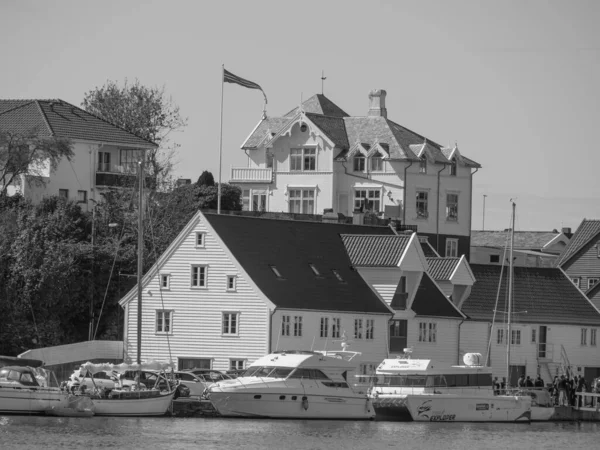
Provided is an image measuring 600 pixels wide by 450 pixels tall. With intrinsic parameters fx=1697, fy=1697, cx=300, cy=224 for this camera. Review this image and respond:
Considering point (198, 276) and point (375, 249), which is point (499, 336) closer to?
point (375, 249)

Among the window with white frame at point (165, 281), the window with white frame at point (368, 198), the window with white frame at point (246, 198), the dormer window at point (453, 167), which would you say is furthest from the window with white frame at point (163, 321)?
the dormer window at point (453, 167)

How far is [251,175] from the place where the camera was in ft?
384

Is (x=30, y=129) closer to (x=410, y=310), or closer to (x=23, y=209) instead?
(x=23, y=209)

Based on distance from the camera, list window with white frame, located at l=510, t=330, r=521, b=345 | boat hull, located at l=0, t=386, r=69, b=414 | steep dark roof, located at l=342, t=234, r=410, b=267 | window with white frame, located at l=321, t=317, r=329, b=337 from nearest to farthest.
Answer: boat hull, located at l=0, t=386, r=69, b=414
window with white frame, located at l=321, t=317, r=329, b=337
steep dark roof, located at l=342, t=234, r=410, b=267
window with white frame, located at l=510, t=330, r=521, b=345

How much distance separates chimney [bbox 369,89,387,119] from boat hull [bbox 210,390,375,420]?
47.0 meters

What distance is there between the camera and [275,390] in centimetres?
7512

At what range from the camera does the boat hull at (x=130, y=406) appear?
73.3 m

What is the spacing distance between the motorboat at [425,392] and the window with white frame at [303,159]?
3623 cm

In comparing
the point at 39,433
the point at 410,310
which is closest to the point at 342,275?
the point at 410,310

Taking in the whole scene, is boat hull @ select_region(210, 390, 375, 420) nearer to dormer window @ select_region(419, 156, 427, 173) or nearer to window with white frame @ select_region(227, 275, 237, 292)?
window with white frame @ select_region(227, 275, 237, 292)

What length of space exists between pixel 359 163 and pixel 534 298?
19674 mm

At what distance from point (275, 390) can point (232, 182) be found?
43565 millimetres

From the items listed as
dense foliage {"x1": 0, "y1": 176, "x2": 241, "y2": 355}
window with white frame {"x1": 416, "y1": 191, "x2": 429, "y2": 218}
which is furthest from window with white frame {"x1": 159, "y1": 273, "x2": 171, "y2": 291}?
window with white frame {"x1": 416, "y1": 191, "x2": 429, "y2": 218}

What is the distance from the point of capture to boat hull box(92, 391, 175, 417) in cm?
7331
